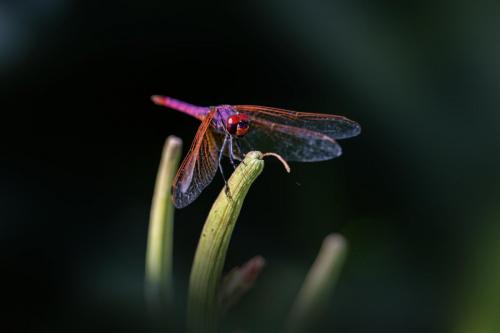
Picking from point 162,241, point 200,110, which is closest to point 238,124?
point 200,110

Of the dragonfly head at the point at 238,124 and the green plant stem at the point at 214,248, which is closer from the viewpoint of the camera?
the green plant stem at the point at 214,248

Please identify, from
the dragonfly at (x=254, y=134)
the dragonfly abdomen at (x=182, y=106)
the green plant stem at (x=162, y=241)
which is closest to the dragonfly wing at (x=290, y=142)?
the dragonfly at (x=254, y=134)

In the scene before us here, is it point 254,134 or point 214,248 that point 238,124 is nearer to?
point 254,134

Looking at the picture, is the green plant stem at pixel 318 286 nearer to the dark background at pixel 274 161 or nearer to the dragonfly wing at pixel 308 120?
the dark background at pixel 274 161

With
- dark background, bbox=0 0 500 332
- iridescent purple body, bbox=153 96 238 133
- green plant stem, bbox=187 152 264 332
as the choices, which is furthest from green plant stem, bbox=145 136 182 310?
iridescent purple body, bbox=153 96 238 133

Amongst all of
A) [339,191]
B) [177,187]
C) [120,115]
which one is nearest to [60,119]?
[120,115]

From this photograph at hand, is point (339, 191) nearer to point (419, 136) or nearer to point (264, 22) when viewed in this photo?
point (419, 136)
